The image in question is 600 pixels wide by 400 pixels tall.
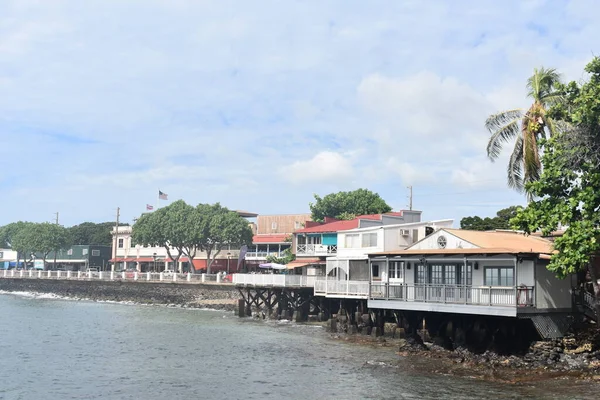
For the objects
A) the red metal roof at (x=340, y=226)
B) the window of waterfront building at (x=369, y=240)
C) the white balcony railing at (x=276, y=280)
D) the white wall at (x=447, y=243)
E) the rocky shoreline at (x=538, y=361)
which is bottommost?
the rocky shoreline at (x=538, y=361)

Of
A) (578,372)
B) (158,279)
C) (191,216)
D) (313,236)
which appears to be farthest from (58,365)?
(191,216)

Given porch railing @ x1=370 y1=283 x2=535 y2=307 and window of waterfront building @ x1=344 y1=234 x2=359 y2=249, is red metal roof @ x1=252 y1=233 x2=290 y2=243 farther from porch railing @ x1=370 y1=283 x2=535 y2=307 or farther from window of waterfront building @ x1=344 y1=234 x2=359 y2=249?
porch railing @ x1=370 y1=283 x2=535 y2=307

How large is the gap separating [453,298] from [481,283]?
175 cm

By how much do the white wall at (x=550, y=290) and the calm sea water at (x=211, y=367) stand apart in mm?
5201

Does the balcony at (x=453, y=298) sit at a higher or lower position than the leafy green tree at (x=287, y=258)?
lower

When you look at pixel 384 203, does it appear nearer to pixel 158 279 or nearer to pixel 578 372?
pixel 158 279

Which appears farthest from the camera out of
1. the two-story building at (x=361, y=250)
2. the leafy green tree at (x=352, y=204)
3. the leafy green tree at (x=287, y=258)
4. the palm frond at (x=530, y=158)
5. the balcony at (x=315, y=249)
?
the leafy green tree at (x=352, y=204)

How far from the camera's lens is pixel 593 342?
1182 inches

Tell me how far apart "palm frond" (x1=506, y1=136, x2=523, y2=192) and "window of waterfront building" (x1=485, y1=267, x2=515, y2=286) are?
779 centimetres

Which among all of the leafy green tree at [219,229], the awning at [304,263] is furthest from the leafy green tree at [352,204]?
the awning at [304,263]

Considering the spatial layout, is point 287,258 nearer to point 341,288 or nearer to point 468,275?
point 341,288

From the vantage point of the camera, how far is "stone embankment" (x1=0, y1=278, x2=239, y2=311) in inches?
3007

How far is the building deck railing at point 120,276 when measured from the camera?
266 ft

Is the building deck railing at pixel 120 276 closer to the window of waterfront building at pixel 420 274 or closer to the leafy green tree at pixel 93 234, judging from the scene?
the leafy green tree at pixel 93 234
